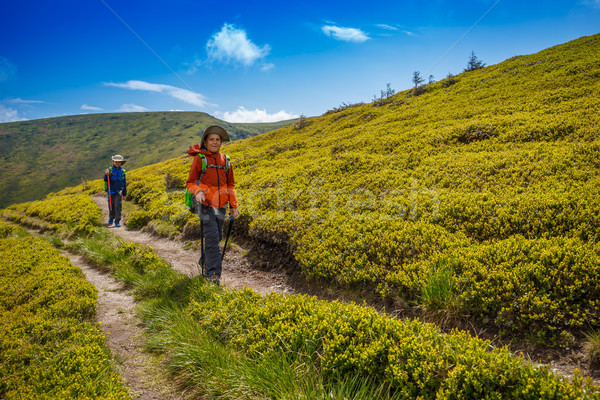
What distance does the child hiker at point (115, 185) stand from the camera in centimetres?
1752

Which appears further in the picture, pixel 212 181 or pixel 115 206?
pixel 115 206

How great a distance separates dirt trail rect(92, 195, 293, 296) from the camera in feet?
29.0

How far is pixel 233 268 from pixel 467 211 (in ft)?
26.8

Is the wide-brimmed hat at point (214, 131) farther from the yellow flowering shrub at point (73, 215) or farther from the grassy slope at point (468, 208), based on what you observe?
the yellow flowering shrub at point (73, 215)

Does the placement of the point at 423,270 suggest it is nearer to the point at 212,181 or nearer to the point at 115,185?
the point at 212,181

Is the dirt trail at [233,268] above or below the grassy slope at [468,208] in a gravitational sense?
below

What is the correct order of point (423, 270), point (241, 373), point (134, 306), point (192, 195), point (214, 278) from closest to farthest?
point (241, 373)
point (423, 270)
point (134, 306)
point (214, 278)
point (192, 195)

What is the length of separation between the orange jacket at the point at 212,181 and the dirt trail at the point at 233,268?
2367mm

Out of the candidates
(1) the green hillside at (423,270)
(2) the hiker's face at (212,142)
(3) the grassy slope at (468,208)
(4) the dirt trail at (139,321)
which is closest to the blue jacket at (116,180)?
(3) the grassy slope at (468,208)

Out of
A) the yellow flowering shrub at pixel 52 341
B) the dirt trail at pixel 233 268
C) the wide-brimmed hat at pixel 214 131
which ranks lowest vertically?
the dirt trail at pixel 233 268

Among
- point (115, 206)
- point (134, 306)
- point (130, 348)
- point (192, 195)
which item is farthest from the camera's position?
point (115, 206)

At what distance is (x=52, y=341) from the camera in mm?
5309

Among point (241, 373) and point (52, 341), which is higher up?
point (241, 373)

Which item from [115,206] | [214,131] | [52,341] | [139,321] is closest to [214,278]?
[139,321]
